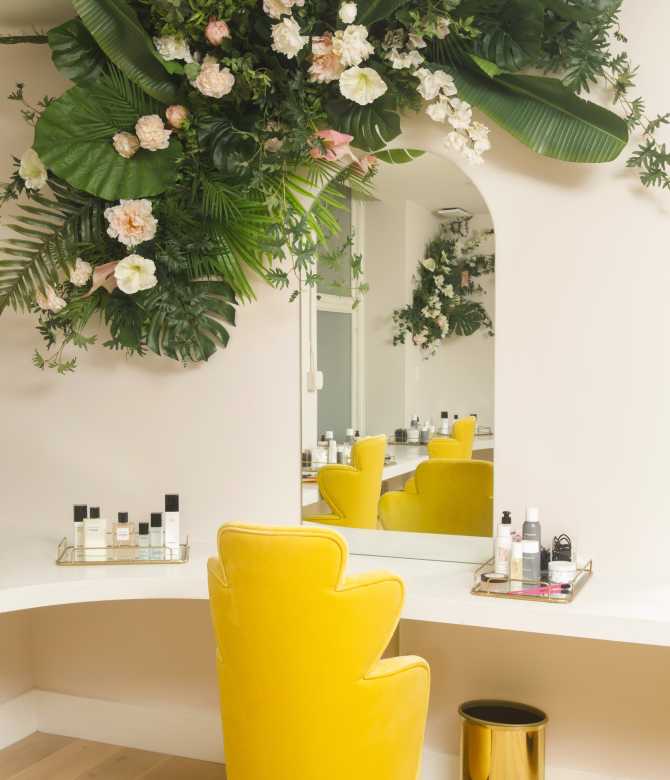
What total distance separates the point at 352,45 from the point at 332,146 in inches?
13.5

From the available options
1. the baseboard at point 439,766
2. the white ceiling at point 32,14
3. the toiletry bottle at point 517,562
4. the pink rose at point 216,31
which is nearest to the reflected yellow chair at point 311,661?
the toiletry bottle at point 517,562

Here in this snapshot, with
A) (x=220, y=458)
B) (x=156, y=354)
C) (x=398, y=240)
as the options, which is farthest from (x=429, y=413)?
(x=156, y=354)

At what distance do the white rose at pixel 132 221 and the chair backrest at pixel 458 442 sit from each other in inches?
43.6

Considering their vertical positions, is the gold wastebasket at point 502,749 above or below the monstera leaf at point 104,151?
below

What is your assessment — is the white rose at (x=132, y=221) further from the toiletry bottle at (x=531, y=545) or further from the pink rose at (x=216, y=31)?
the toiletry bottle at (x=531, y=545)

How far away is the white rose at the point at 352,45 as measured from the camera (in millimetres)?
2557

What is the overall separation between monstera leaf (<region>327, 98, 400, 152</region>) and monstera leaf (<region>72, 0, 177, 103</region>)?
19.8 inches

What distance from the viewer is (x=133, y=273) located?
115 inches

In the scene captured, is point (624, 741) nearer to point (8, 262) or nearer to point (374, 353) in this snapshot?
point (374, 353)

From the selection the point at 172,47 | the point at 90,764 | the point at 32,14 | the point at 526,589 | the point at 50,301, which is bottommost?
the point at 90,764

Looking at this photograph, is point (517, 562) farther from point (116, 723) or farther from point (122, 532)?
point (116, 723)

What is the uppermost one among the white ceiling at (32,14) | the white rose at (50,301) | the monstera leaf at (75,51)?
the white ceiling at (32,14)

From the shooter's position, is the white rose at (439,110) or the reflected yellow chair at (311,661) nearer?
the reflected yellow chair at (311,661)

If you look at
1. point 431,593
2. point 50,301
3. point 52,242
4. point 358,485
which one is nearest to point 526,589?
point 431,593
